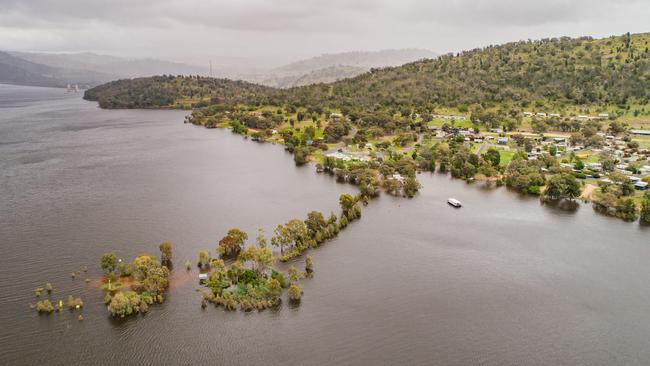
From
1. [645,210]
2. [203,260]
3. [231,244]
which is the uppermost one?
[645,210]

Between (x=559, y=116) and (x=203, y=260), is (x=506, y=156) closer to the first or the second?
(x=559, y=116)

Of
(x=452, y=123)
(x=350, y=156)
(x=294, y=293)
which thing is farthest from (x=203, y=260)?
(x=452, y=123)

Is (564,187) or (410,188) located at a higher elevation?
(564,187)

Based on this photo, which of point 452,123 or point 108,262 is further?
point 452,123

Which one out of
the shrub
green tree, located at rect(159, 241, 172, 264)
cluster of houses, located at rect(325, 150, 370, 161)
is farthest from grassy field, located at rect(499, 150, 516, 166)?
the shrub

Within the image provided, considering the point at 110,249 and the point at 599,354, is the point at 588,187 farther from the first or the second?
the point at 110,249

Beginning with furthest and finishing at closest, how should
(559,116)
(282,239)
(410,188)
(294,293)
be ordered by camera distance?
1. (559,116)
2. (410,188)
3. (282,239)
4. (294,293)

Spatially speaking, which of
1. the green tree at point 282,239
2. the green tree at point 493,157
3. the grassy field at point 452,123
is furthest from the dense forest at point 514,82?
Result: the green tree at point 282,239
